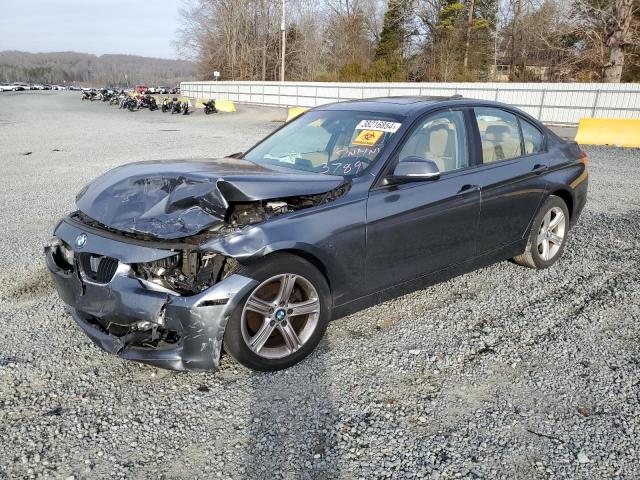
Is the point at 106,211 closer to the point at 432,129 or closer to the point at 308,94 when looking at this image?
the point at 432,129

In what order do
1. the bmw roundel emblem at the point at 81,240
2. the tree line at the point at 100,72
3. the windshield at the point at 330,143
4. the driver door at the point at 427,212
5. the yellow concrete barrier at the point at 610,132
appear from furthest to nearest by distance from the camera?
the tree line at the point at 100,72 < the yellow concrete barrier at the point at 610,132 < the windshield at the point at 330,143 < the driver door at the point at 427,212 < the bmw roundel emblem at the point at 81,240

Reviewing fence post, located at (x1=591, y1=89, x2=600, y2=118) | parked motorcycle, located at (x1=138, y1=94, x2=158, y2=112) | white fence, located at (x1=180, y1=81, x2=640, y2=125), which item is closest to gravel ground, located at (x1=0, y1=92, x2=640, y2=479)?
white fence, located at (x1=180, y1=81, x2=640, y2=125)

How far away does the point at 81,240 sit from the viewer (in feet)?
10.6

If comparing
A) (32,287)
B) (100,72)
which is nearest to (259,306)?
(32,287)

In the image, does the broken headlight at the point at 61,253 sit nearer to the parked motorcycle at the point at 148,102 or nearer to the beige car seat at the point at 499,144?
the beige car seat at the point at 499,144

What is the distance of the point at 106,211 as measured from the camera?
3369 millimetres

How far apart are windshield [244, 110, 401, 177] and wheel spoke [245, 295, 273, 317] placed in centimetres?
110

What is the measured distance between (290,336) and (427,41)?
173 ft

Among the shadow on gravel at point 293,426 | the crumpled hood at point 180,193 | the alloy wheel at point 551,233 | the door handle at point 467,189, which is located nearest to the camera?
the shadow on gravel at point 293,426

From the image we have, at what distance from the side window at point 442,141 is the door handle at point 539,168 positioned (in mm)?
921

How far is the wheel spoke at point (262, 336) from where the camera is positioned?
10.4 feet

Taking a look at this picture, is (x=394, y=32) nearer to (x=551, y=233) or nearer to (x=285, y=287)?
(x=551, y=233)

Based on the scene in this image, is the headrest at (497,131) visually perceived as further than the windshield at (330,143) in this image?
Yes

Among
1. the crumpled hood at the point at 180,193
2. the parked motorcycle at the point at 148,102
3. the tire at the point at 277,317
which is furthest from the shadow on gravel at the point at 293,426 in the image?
the parked motorcycle at the point at 148,102
